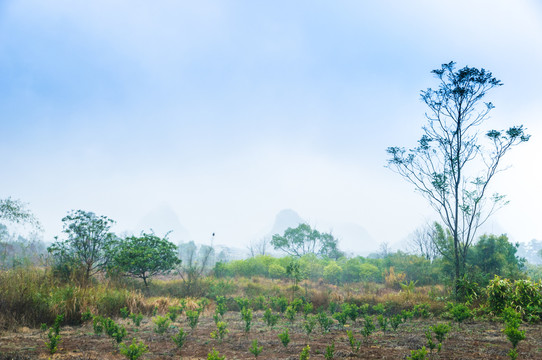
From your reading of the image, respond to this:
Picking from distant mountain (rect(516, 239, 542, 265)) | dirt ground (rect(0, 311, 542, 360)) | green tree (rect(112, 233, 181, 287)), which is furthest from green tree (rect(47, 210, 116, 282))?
distant mountain (rect(516, 239, 542, 265))

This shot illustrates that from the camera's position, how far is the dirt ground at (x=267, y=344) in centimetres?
482

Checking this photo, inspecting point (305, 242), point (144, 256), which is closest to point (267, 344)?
point (144, 256)

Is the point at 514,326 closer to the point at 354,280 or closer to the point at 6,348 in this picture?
the point at 6,348

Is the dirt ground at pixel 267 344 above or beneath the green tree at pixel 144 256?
beneath

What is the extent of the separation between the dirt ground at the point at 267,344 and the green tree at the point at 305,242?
96.9 feet

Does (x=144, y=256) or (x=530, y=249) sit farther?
(x=530, y=249)

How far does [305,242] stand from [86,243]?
97.7 ft

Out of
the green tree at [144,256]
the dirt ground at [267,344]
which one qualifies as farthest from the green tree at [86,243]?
the dirt ground at [267,344]

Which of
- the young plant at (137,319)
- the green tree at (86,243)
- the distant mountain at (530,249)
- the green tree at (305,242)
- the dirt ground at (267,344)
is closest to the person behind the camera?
the dirt ground at (267,344)

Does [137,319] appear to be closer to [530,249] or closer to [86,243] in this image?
[86,243]

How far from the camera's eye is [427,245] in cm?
3005

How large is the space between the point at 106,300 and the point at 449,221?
44.0ft

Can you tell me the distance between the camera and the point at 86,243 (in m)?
11.8

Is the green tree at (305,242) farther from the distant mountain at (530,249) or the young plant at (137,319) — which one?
the distant mountain at (530,249)
